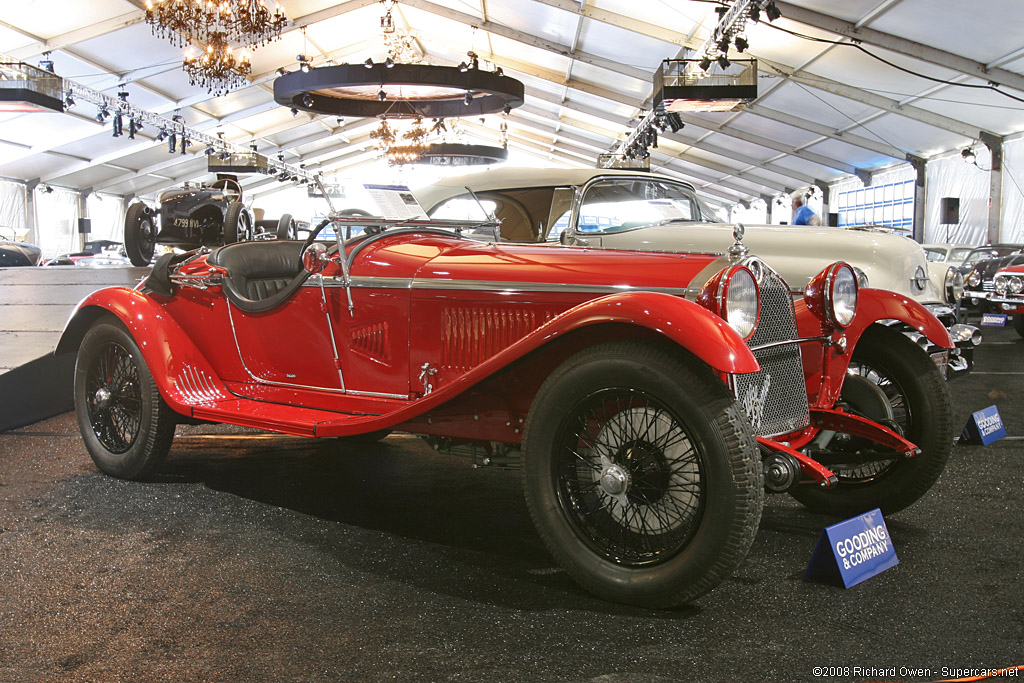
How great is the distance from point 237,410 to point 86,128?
25.2m

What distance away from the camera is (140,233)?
9852 millimetres

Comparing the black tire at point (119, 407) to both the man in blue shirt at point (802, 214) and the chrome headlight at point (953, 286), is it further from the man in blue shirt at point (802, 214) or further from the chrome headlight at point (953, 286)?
the man in blue shirt at point (802, 214)

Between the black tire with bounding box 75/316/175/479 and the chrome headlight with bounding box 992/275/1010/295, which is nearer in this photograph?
the black tire with bounding box 75/316/175/479

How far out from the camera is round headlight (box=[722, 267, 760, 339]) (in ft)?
8.57

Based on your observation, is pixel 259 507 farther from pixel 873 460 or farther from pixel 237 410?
pixel 873 460

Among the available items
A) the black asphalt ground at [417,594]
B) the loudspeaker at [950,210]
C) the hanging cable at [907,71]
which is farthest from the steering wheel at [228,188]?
the loudspeaker at [950,210]

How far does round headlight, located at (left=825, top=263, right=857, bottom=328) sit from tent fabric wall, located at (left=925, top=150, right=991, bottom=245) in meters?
17.7

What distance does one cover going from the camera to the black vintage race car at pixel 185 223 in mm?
9750

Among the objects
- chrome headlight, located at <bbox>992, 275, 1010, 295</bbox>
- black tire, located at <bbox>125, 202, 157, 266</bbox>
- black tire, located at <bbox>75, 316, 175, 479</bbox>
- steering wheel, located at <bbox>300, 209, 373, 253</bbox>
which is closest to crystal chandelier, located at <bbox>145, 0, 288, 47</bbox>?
black tire, located at <bbox>125, 202, 157, 266</bbox>

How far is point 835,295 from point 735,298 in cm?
76

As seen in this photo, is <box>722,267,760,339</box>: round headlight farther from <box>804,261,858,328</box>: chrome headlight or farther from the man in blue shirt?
the man in blue shirt

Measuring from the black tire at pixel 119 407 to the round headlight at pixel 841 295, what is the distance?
10.5 feet

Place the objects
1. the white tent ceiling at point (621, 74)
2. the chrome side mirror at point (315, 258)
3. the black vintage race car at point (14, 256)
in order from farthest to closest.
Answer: the black vintage race car at point (14, 256) < the white tent ceiling at point (621, 74) < the chrome side mirror at point (315, 258)

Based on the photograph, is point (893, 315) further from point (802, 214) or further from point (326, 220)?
point (802, 214)
